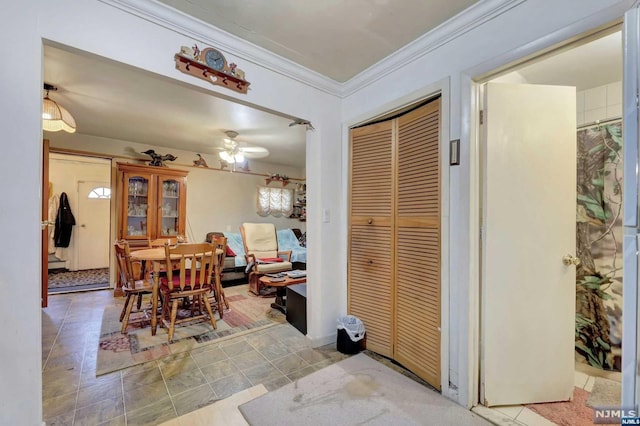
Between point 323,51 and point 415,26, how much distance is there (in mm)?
652

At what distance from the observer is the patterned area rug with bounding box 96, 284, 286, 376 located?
2135 millimetres

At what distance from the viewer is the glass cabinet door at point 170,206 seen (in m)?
4.35

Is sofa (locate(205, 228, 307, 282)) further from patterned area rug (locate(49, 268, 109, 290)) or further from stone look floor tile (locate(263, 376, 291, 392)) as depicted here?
stone look floor tile (locate(263, 376, 291, 392))

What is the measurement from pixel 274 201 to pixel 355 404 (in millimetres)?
4865

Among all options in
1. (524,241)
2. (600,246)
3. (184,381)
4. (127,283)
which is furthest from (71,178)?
(600,246)

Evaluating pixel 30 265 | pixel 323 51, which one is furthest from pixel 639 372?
pixel 30 265

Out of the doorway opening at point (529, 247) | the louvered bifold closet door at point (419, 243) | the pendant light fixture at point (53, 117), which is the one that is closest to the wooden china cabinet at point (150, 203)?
the pendant light fixture at point (53, 117)

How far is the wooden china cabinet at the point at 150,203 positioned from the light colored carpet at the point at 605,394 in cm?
510

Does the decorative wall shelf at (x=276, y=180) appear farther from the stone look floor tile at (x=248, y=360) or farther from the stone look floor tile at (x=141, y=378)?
the stone look floor tile at (x=141, y=378)

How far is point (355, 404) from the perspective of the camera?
63.6 inches

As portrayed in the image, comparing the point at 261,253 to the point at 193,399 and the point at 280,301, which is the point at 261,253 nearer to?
the point at 280,301

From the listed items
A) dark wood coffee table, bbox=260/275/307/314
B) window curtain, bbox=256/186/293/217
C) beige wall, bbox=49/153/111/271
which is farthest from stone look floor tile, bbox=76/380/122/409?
beige wall, bbox=49/153/111/271

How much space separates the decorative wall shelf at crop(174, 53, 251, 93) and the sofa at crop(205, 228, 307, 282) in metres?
2.84

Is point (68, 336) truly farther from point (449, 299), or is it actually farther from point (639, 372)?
point (639, 372)
